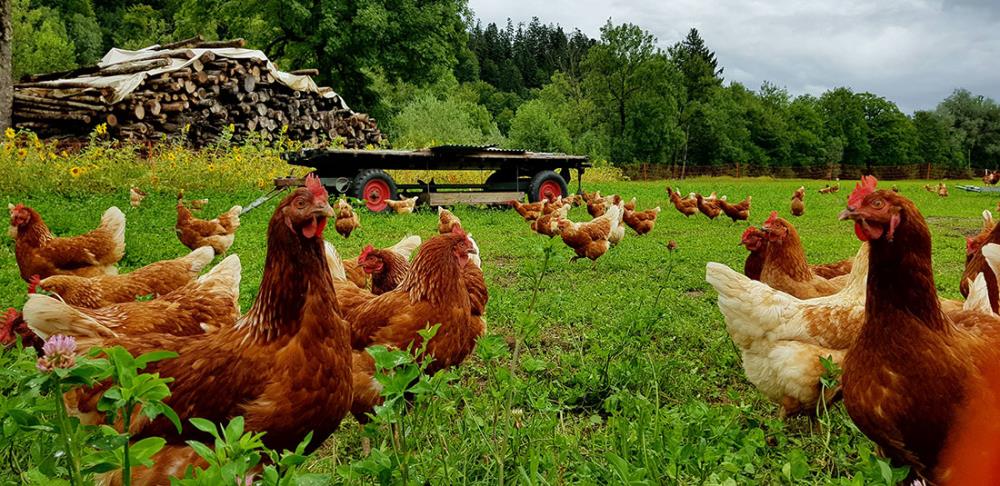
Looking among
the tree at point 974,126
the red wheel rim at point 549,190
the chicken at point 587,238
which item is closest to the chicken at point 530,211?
the red wheel rim at point 549,190

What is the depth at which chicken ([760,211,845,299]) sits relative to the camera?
387 cm

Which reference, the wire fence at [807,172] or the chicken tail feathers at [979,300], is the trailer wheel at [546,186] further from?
the wire fence at [807,172]

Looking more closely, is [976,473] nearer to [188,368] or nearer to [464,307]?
[188,368]

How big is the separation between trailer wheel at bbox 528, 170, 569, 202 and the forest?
35.8ft

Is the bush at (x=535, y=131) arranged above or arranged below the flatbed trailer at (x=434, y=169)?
above

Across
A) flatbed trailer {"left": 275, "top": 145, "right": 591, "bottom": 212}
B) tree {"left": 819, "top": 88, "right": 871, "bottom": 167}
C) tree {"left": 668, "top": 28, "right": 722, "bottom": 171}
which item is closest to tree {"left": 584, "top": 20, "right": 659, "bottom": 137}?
tree {"left": 668, "top": 28, "right": 722, "bottom": 171}

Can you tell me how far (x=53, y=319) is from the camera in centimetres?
199

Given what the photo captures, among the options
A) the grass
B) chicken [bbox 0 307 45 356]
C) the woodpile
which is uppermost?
the woodpile

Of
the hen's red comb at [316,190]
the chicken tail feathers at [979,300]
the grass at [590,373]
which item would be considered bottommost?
the grass at [590,373]

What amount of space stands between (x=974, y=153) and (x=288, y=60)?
56459mm

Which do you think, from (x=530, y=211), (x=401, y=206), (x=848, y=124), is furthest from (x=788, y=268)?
(x=848, y=124)

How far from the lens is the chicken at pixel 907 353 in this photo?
1.82 m

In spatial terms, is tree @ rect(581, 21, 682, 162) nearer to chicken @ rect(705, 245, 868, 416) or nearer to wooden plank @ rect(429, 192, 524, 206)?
wooden plank @ rect(429, 192, 524, 206)

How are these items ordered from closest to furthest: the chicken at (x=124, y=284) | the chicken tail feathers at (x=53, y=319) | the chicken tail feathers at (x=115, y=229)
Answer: the chicken tail feathers at (x=53, y=319) < the chicken at (x=124, y=284) < the chicken tail feathers at (x=115, y=229)
